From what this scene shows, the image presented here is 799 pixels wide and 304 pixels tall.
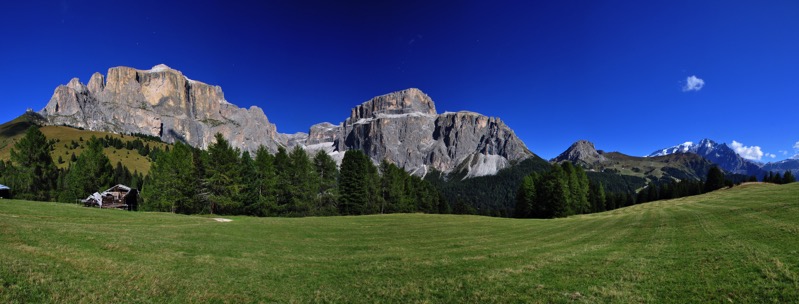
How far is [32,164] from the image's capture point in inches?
2586

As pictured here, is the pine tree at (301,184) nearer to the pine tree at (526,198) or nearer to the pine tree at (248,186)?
the pine tree at (248,186)

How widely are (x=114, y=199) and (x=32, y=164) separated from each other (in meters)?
15.0

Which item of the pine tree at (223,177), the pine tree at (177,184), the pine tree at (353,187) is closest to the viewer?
the pine tree at (223,177)

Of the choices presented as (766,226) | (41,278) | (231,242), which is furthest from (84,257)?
(766,226)

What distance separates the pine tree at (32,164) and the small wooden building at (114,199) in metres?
11.1

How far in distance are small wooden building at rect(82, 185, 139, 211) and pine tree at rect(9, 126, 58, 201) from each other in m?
11.1

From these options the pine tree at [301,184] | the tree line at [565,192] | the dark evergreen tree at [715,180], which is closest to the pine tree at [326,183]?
the pine tree at [301,184]

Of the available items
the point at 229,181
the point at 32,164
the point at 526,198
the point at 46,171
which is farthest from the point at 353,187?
the point at 32,164

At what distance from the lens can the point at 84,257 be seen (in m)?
14.0

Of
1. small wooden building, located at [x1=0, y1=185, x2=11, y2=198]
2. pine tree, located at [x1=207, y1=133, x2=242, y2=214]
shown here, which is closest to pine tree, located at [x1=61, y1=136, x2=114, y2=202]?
small wooden building, located at [x1=0, y1=185, x2=11, y2=198]

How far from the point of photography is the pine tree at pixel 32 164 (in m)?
64.8

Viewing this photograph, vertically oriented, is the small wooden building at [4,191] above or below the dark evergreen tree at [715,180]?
below

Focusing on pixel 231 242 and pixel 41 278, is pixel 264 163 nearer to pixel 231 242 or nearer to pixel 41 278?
pixel 231 242

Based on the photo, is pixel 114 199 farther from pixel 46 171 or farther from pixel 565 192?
pixel 565 192
